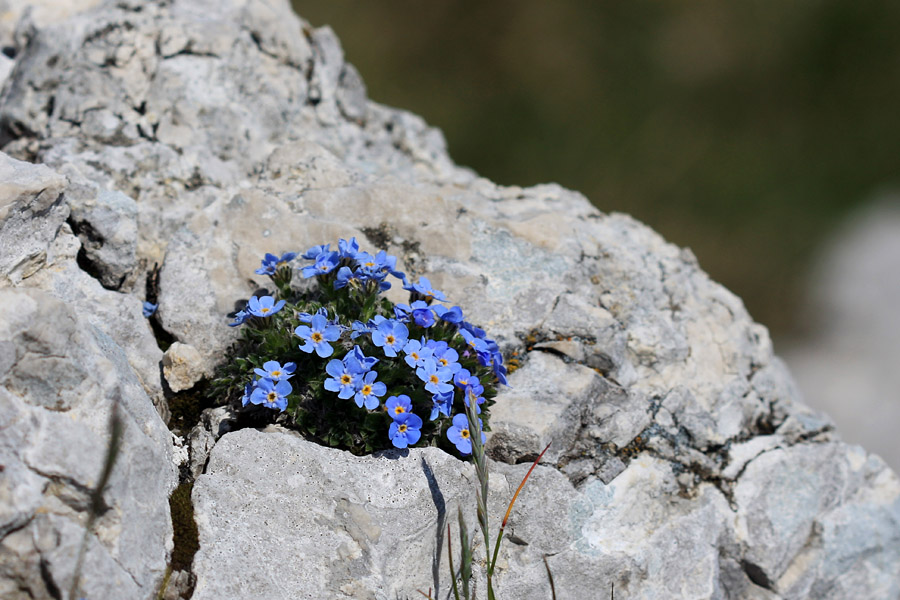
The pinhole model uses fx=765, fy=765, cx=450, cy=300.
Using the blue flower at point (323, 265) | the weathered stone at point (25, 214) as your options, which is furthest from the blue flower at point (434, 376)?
the weathered stone at point (25, 214)

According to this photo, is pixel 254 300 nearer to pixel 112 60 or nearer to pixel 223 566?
pixel 223 566

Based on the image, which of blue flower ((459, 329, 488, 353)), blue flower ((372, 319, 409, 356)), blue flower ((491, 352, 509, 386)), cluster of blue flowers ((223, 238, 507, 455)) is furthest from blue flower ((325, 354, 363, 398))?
blue flower ((491, 352, 509, 386))

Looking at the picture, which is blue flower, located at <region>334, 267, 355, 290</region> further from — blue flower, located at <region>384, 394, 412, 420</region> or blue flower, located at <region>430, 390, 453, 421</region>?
blue flower, located at <region>430, 390, 453, 421</region>

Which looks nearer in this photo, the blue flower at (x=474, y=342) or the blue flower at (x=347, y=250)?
the blue flower at (x=474, y=342)

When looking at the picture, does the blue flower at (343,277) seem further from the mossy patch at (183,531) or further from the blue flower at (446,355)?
the mossy patch at (183,531)

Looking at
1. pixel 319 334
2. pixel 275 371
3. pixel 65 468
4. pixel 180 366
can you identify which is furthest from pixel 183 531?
pixel 319 334

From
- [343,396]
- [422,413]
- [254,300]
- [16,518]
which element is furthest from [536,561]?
[16,518]
